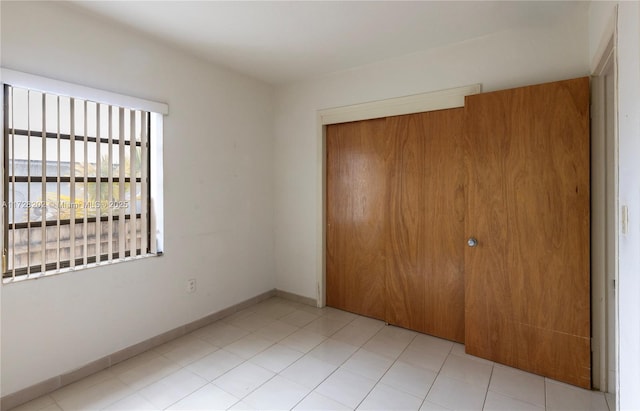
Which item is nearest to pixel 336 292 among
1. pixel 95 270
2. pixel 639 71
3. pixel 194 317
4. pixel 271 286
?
pixel 271 286

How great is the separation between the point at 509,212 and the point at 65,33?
3.31 m

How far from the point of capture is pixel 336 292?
3.48 m

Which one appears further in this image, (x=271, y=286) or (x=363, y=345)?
(x=271, y=286)

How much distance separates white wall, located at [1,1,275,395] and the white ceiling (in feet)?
0.80

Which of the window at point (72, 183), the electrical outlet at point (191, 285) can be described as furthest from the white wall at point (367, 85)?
the window at point (72, 183)

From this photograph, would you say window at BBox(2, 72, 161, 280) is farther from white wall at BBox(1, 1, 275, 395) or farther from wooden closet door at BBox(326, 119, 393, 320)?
wooden closet door at BBox(326, 119, 393, 320)

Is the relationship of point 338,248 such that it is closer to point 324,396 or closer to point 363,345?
point 363,345

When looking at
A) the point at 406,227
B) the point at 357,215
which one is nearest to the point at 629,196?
the point at 406,227

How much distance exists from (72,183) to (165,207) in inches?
26.5

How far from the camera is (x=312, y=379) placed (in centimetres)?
220

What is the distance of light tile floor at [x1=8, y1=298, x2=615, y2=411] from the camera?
6.36 ft

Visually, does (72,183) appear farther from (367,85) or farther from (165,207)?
(367,85)

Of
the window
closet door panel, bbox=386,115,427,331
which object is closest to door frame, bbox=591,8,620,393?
closet door panel, bbox=386,115,427,331

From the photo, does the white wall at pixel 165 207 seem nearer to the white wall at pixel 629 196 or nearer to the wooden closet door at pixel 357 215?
the wooden closet door at pixel 357 215
